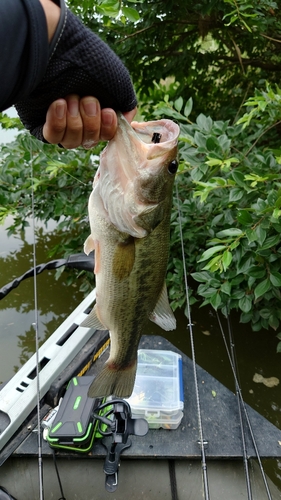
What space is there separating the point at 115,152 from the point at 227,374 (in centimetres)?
324

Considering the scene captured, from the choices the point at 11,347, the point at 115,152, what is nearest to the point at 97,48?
the point at 115,152

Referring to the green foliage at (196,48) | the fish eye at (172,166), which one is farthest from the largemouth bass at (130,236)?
the green foliage at (196,48)

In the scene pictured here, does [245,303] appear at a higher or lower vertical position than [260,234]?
lower

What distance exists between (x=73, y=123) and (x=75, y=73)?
0.49 feet

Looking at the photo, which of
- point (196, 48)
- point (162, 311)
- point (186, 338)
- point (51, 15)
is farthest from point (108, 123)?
point (196, 48)

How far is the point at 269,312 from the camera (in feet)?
9.09

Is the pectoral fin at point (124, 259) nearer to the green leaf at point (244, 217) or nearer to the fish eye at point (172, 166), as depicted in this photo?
the fish eye at point (172, 166)

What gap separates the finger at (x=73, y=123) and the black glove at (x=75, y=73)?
3cm

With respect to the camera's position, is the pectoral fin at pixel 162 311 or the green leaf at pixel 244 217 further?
the green leaf at pixel 244 217

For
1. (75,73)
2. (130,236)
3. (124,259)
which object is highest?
(75,73)

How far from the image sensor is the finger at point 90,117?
111 cm

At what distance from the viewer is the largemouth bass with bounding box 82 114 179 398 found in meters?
1.45

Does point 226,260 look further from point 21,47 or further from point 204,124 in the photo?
point 21,47

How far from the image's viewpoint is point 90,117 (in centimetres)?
113
